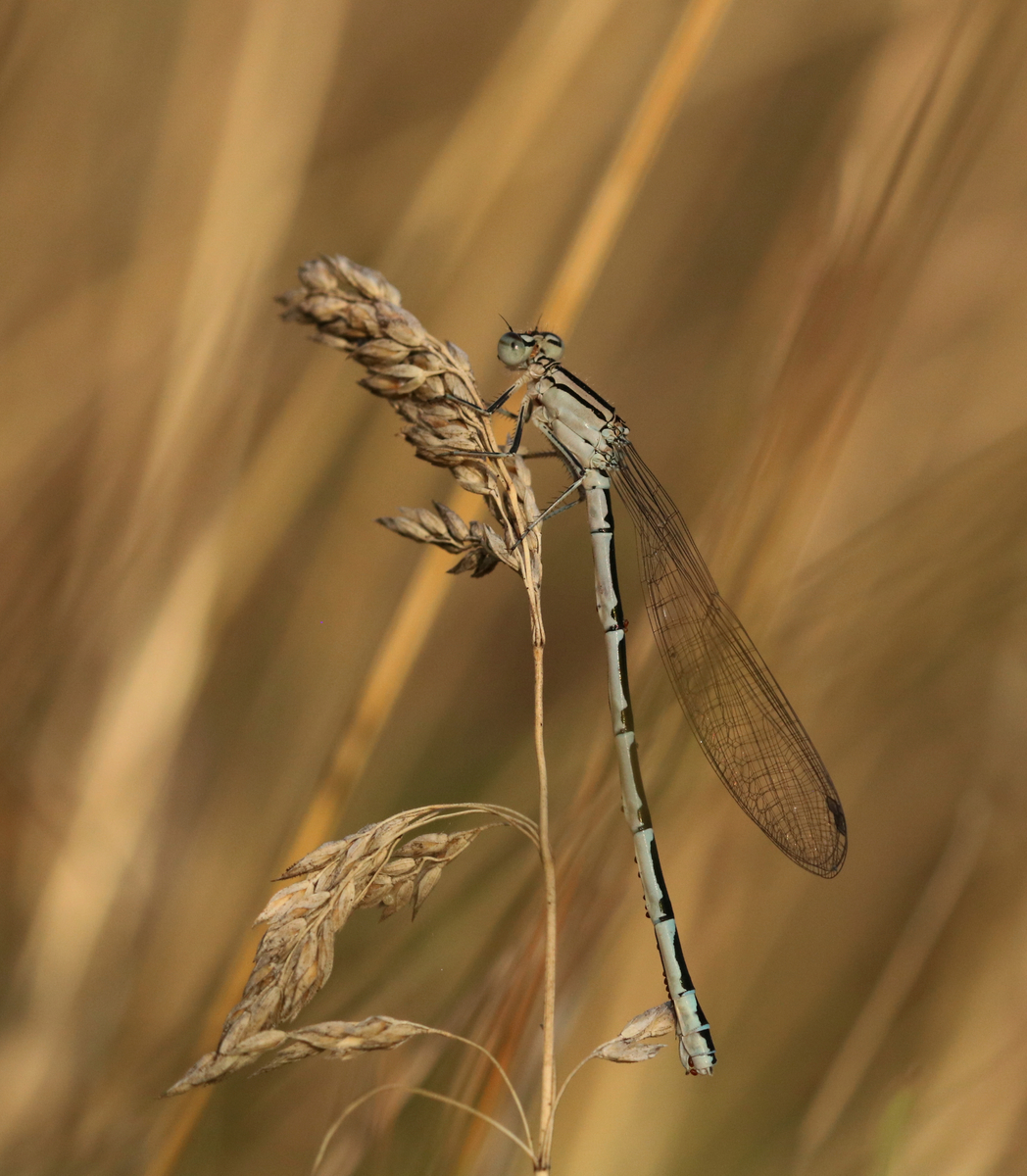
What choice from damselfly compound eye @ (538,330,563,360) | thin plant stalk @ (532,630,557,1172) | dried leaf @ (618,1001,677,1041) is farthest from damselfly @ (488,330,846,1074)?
thin plant stalk @ (532,630,557,1172)

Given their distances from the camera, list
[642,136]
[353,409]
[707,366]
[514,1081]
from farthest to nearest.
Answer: [707,366] → [353,409] → [642,136] → [514,1081]

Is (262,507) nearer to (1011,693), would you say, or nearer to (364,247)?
(364,247)

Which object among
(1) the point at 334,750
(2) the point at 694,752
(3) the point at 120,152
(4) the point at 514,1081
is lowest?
(4) the point at 514,1081

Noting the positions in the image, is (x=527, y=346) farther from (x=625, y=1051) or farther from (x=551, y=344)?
(x=625, y=1051)

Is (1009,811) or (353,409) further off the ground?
(353,409)

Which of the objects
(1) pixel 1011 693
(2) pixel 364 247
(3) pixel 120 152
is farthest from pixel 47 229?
(1) pixel 1011 693

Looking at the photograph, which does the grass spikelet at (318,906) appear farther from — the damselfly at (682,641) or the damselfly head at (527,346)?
the damselfly head at (527,346)

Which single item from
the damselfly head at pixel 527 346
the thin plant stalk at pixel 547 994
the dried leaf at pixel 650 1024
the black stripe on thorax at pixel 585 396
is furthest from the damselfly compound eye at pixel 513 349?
the dried leaf at pixel 650 1024
